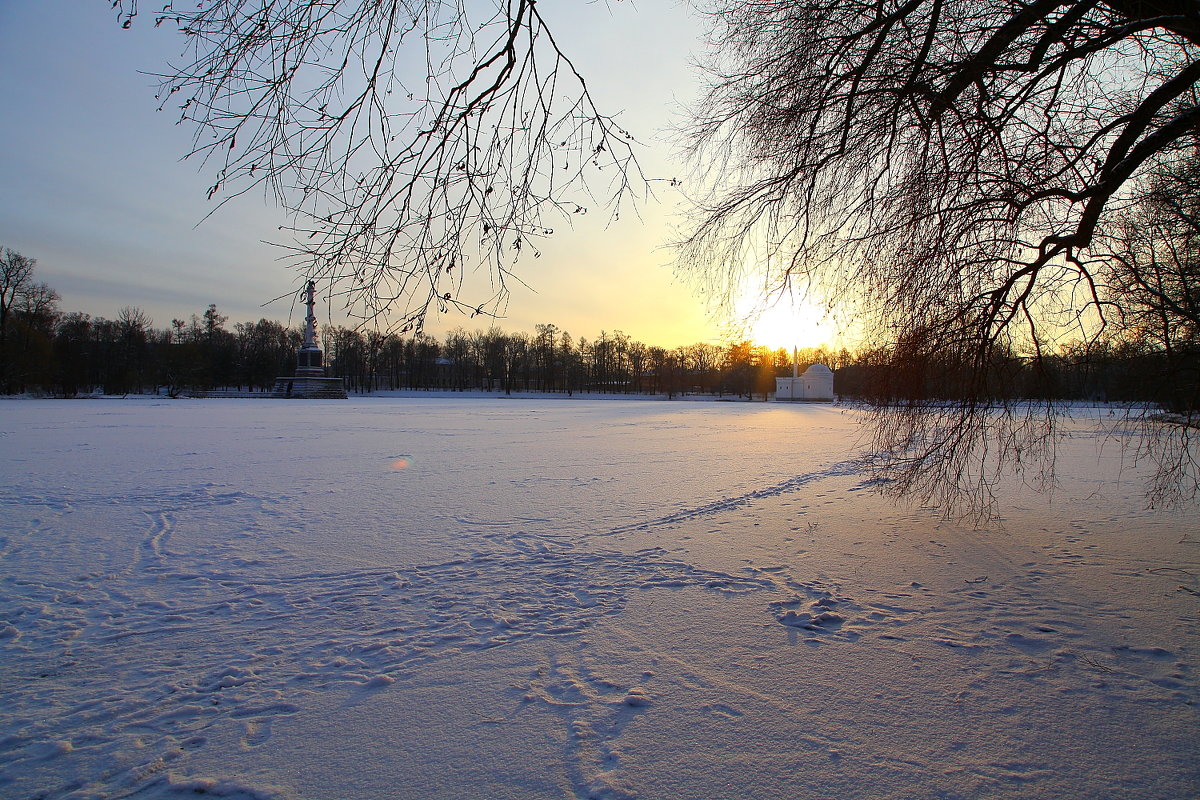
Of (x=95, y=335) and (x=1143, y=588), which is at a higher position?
(x=95, y=335)

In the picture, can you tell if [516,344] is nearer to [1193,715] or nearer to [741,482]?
[741,482]

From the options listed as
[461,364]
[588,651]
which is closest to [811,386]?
[461,364]

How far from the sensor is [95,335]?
72.0 m

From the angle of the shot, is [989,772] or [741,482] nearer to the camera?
[989,772]

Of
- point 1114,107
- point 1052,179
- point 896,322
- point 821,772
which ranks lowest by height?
point 821,772

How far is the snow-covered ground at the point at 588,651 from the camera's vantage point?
267 centimetres

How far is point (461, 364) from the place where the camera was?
93438 millimetres

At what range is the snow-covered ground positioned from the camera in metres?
2.67

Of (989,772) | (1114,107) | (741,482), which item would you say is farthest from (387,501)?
(1114,107)

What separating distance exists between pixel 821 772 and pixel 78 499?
10091mm

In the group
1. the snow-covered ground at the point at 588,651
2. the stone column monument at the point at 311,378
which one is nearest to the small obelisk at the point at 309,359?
the stone column monument at the point at 311,378

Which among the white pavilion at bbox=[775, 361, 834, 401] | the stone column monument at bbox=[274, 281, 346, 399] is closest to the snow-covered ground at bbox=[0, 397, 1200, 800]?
the stone column monument at bbox=[274, 281, 346, 399]

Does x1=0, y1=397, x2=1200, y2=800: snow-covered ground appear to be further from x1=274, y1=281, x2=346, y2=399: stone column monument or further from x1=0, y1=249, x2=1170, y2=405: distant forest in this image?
x1=274, y1=281, x2=346, y2=399: stone column monument

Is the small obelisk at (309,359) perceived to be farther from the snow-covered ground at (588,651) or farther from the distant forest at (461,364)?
the snow-covered ground at (588,651)
